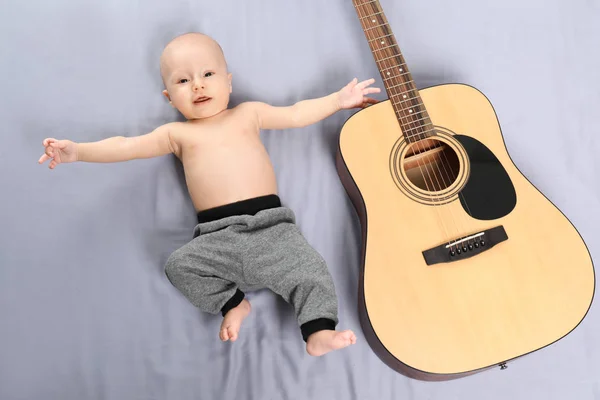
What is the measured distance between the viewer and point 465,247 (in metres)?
1.08

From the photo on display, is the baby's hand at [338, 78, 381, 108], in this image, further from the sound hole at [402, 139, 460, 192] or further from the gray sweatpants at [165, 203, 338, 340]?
the gray sweatpants at [165, 203, 338, 340]

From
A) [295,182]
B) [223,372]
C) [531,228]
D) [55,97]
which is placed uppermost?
[55,97]

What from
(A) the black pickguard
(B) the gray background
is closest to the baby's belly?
(B) the gray background

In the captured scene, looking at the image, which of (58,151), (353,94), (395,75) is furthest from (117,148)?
(395,75)

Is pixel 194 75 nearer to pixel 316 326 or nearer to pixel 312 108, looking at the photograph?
pixel 312 108

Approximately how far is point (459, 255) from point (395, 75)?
47 centimetres

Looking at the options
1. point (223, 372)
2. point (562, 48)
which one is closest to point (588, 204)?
point (562, 48)

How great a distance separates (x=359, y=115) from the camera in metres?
1.19

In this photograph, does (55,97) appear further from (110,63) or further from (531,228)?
(531,228)

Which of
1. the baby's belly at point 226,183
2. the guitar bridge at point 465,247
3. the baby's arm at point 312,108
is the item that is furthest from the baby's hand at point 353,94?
the guitar bridge at point 465,247

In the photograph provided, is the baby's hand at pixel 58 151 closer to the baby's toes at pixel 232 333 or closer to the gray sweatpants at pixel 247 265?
the gray sweatpants at pixel 247 265

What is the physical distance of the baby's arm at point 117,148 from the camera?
3.67 ft

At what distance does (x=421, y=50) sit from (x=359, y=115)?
0.36m

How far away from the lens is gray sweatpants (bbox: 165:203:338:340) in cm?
108
